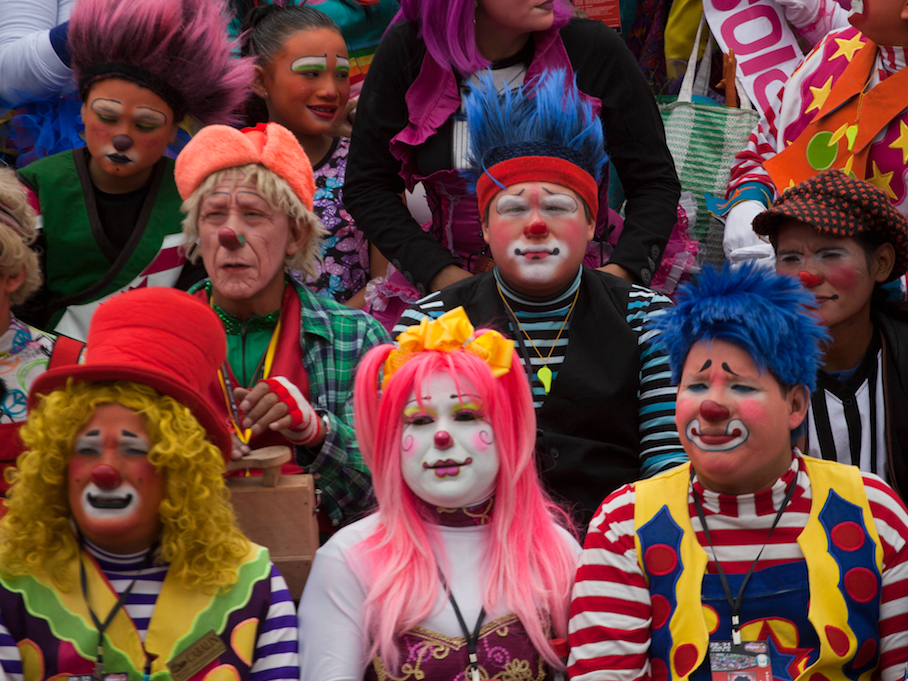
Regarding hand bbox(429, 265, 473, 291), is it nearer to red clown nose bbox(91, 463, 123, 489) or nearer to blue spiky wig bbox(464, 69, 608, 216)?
blue spiky wig bbox(464, 69, 608, 216)

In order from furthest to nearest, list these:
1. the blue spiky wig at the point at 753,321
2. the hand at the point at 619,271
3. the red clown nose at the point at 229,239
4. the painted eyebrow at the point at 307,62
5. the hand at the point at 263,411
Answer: the painted eyebrow at the point at 307,62, the hand at the point at 619,271, the red clown nose at the point at 229,239, the hand at the point at 263,411, the blue spiky wig at the point at 753,321

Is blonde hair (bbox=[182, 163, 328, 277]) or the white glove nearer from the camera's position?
blonde hair (bbox=[182, 163, 328, 277])

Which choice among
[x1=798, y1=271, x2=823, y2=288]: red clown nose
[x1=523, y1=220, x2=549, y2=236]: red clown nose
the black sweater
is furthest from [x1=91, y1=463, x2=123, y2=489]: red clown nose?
[x1=798, y1=271, x2=823, y2=288]: red clown nose

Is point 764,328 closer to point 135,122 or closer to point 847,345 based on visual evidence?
point 847,345

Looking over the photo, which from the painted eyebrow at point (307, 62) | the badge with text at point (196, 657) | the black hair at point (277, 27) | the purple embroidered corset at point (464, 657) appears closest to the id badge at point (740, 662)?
the purple embroidered corset at point (464, 657)

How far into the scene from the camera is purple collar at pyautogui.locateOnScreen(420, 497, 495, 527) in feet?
8.54

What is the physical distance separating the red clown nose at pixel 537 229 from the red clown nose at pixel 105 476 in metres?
1.33

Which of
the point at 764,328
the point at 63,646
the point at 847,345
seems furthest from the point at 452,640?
the point at 847,345

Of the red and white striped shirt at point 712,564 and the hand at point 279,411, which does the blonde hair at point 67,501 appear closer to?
the hand at point 279,411

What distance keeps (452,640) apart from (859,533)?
35.7 inches

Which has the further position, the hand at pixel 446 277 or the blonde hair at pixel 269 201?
the hand at pixel 446 277

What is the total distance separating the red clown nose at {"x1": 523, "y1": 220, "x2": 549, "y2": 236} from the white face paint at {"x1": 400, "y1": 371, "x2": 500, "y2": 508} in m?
0.70

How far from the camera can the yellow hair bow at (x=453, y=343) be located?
2.60 m

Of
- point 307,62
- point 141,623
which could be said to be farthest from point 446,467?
point 307,62
